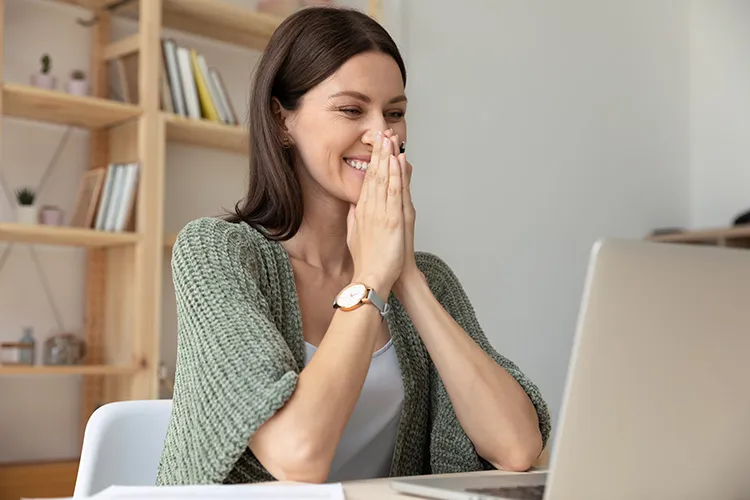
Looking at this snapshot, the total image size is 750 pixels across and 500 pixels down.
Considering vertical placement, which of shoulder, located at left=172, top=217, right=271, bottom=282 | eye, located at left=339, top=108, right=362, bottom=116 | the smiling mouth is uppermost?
eye, located at left=339, top=108, right=362, bottom=116

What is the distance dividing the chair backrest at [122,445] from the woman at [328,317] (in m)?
0.06

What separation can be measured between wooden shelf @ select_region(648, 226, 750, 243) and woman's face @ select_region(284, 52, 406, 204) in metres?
2.93

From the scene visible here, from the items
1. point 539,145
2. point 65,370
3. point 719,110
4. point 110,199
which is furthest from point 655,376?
point 719,110

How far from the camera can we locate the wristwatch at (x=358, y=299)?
3.96 ft

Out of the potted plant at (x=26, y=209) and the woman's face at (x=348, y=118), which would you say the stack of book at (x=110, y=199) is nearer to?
the potted plant at (x=26, y=209)

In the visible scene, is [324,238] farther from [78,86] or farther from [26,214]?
[78,86]

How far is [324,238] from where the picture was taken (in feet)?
5.18

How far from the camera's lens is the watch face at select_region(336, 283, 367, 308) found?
121cm

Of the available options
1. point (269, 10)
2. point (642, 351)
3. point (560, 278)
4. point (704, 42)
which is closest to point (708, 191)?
point (704, 42)

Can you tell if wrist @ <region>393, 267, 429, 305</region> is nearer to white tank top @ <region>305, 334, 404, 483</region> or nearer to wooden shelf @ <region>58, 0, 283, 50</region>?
white tank top @ <region>305, 334, 404, 483</region>

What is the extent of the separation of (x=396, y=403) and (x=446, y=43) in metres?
2.45

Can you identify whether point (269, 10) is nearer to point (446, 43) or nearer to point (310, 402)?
point (446, 43)

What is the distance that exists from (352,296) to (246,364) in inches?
8.2

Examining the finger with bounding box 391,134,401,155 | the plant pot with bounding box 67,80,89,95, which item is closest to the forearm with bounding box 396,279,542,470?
the finger with bounding box 391,134,401,155
